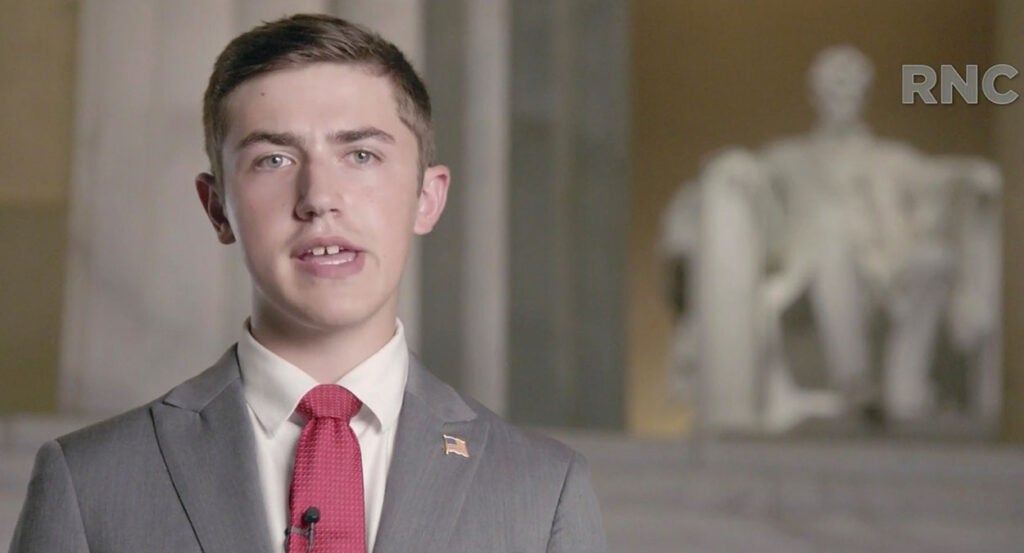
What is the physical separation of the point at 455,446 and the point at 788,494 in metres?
3.10

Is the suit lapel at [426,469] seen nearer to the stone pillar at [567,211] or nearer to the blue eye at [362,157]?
the blue eye at [362,157]

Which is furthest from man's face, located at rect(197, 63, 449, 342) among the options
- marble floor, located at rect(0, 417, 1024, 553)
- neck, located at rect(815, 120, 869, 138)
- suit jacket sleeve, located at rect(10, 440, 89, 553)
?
neck, located at rect(815, 120, 869, 138)

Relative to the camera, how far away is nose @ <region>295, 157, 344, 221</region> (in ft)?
4.86

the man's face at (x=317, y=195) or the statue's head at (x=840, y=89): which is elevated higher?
the statue's head at (x=840, y=89)

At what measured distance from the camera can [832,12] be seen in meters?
10.8

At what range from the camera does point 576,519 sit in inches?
63.1

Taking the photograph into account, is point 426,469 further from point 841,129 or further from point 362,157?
point 841,129

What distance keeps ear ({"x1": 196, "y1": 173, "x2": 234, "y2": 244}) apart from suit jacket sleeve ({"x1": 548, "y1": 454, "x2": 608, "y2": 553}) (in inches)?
16.5

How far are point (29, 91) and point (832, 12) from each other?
19.2 ft

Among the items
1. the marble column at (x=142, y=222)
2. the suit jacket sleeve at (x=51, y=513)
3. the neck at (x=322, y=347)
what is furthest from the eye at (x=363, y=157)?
the marble column at (x=142, y=222)

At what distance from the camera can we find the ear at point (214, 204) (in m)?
1.61

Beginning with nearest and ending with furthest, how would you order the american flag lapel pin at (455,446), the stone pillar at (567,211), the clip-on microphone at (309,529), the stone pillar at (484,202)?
1. the clip-on microphone at (309,529)
2. the american flag lapel pin at (455,446)
3. the stone pillar at (484,202)
4. the stone pillar at (567,211)

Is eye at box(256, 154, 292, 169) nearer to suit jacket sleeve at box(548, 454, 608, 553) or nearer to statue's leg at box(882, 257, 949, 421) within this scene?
suit jacket sleeve at box(548, 454, 608, 553)

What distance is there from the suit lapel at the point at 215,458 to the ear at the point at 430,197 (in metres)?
0.23
